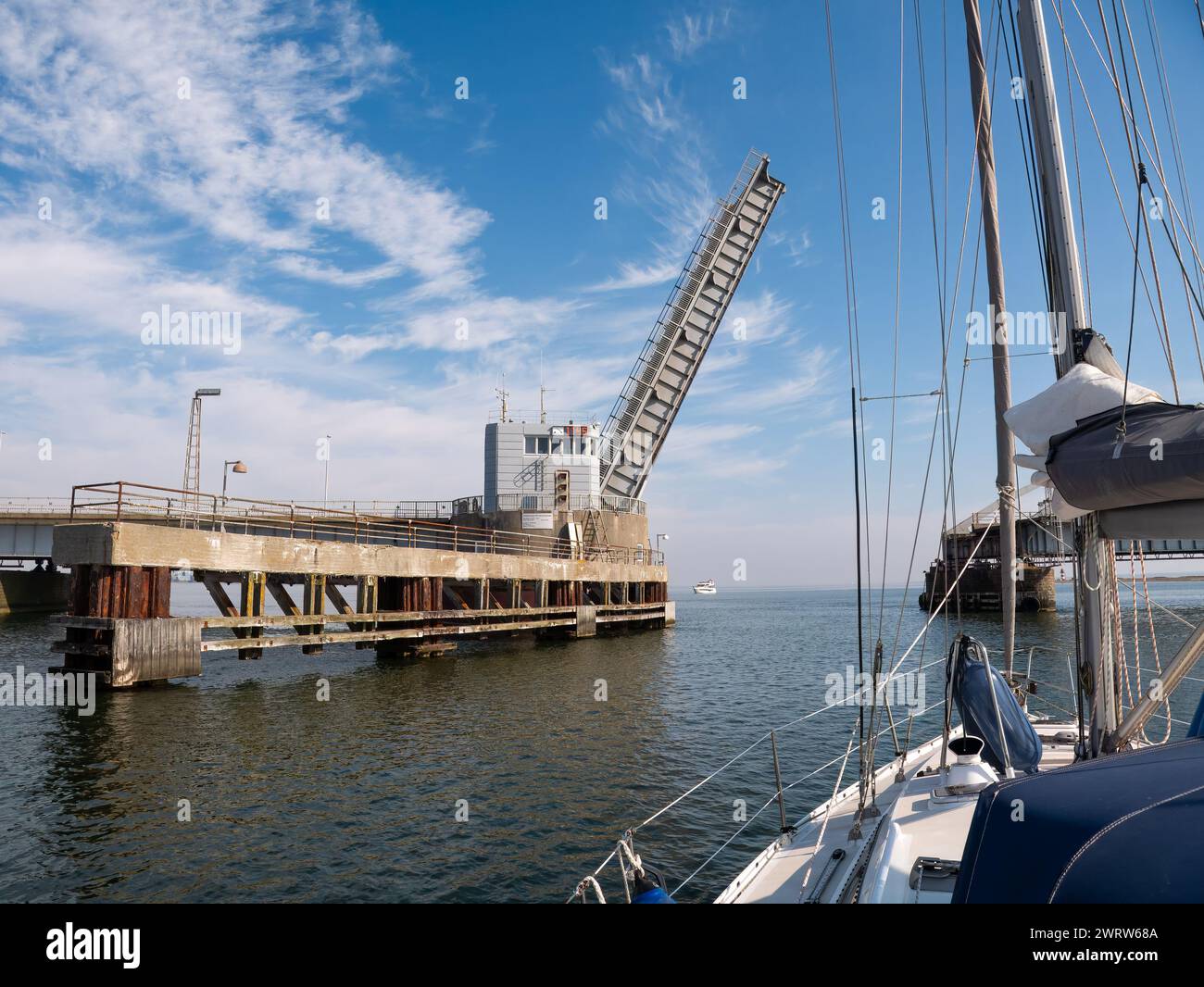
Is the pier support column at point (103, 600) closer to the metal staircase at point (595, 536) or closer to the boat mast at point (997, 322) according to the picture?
the boat mast at point (997, 322)

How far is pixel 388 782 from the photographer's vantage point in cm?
1099

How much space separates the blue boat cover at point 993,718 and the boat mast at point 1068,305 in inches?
51.2

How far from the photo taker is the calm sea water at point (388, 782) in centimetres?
784

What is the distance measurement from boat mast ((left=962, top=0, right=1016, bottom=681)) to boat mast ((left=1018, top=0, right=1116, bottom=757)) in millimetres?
2836

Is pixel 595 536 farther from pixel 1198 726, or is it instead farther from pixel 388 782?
pixel 1198 726

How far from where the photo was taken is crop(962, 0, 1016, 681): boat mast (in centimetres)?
1006

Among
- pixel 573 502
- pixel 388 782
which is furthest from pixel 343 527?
pixel 388 782

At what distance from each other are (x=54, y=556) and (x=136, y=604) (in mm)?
2175

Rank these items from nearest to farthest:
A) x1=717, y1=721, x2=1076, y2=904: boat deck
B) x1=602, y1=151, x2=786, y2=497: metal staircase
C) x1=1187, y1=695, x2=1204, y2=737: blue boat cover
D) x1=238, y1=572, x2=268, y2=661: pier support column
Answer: x1=1187, y1=695, x2=1204, y2=737: blue boat cover → x1=717, y1=721, x2=1076, y2=904: boat deck → x1=238, y1=572, x2=268, y2=661: pier support column → x1=602, y1=151, x2=786, y2=497: metal staircase

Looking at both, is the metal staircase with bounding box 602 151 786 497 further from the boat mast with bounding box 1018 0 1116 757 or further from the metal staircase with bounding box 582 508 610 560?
the boat mast with bounding box 1018 0 1116 757

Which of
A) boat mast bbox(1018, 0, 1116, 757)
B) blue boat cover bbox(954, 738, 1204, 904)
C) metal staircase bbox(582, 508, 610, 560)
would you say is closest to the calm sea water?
boat mast bbox(1018, 0, 1116, 757)

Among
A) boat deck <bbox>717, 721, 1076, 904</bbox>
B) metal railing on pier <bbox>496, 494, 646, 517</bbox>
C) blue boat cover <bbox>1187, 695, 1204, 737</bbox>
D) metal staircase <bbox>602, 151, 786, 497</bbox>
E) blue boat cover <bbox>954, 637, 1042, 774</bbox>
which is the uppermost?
metal staircase <bbox>602, 151, 786, 497</bbox>
